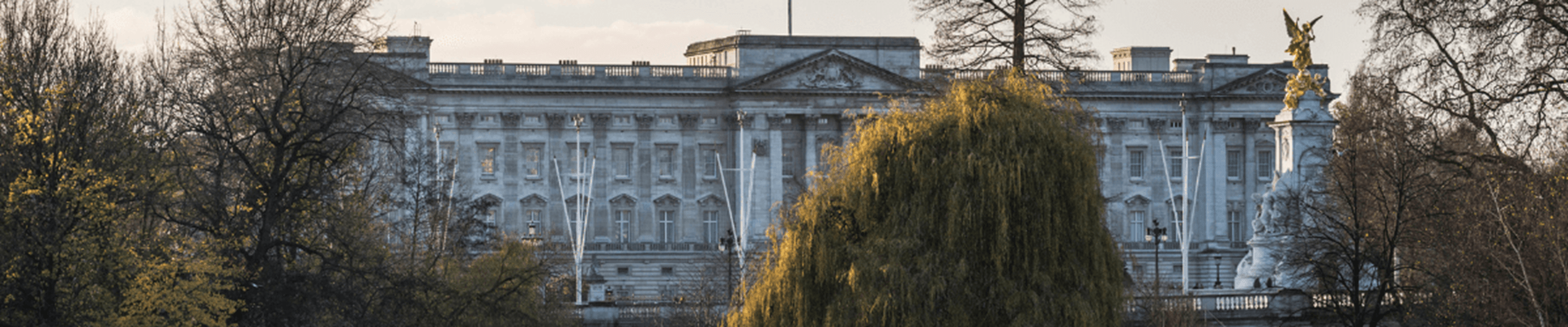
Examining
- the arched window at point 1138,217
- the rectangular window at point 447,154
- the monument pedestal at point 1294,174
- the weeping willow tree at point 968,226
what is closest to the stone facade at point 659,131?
the rectangular window at point 447,154

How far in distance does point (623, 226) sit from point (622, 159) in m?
2.98

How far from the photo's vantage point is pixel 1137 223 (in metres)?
95.5

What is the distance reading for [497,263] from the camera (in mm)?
53844

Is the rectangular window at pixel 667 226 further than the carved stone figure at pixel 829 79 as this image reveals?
Yes

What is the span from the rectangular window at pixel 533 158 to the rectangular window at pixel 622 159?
3.11 m

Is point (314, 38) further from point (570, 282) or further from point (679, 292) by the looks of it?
point (679, 292)

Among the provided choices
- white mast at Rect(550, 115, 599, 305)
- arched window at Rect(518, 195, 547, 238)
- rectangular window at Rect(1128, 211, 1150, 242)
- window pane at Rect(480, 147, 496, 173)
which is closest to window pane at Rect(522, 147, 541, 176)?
white mast at Rect(550, 115, 599, 305)

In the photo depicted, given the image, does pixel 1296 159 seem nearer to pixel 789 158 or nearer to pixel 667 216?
pixel 789 158

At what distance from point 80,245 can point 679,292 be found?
143ft

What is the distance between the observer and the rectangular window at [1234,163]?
312 ft

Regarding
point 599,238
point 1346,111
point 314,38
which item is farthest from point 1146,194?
point 314,38

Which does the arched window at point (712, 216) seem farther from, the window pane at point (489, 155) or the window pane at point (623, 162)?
the window pane at point (489, 155)

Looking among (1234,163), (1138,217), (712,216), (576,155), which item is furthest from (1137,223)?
(576,155)

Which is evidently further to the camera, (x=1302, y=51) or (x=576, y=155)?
(x=576, y=155)
